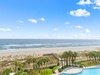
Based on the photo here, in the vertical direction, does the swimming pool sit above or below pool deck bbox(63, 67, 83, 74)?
below

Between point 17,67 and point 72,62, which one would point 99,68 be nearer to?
point 72,62

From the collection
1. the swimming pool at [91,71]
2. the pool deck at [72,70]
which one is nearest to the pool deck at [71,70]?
the pool deck at [72,70]

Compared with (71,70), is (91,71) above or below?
below

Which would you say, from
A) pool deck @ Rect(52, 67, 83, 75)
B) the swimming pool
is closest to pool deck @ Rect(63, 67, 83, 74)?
pool deck @ Rect(52, 67, 83, 75)

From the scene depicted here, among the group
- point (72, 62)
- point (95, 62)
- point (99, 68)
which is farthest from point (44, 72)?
point (95, 62)

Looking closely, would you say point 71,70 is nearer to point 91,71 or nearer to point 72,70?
point 72,70

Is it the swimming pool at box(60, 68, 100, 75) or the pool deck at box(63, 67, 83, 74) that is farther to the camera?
the pool deck at box(63, 67, 83, 74)

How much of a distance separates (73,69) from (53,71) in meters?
4.34

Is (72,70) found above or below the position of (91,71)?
above

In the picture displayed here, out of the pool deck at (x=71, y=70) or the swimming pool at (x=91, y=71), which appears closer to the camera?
the swimming pool at (x=91, y=71)

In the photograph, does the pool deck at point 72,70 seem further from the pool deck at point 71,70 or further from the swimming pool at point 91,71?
the swimming pool at point 91,71

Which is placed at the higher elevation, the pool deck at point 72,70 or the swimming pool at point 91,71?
the pool deck at point 72,70

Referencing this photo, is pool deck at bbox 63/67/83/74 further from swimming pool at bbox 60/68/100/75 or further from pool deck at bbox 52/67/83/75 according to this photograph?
swimming pool at bbox 60/68/100/75

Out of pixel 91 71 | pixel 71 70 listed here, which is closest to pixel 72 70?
pixel 71 70
